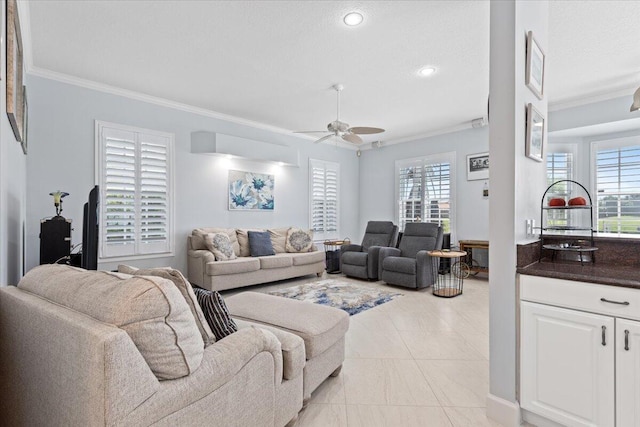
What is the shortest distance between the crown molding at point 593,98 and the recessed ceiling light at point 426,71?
7.91 ft

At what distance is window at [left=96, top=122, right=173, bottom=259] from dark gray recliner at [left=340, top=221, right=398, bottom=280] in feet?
9.72

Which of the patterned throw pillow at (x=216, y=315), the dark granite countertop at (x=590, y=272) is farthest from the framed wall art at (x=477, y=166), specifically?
the patterned throw pillow at (x=216, y=315)

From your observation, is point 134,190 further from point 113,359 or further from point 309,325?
point 113,359

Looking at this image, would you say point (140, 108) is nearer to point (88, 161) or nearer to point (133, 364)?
point (88, 161)

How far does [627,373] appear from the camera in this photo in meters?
1.51

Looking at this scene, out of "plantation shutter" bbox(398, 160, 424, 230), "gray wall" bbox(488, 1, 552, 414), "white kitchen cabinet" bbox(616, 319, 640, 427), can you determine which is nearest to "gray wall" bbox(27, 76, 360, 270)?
"plantation shutter" bbox(398, 160, 424, 230)

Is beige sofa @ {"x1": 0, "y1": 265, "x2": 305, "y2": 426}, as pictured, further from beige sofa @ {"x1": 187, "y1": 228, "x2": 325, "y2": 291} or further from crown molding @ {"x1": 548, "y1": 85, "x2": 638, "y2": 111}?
crown molding @ {"x1": 548, "y1": 85, "x2": 638, "y2": 111}

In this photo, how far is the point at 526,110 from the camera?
2.02m

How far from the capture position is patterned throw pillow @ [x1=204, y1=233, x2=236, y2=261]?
4781 mm

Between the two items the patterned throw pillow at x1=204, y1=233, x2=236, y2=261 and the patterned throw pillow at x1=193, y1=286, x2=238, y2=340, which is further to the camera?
the patterned throw pillow at x1=204, y1=233, x2=236, y2=261

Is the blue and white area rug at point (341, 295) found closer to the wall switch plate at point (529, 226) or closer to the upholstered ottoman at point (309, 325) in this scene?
the upholstered ottoman at point (309, 325)

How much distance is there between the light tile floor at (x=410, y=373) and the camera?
1939mm

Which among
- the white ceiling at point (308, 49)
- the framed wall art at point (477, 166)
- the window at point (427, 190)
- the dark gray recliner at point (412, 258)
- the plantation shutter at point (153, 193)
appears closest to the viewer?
the white ceiling at point (308, 49)

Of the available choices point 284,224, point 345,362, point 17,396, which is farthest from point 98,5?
point 284,224
